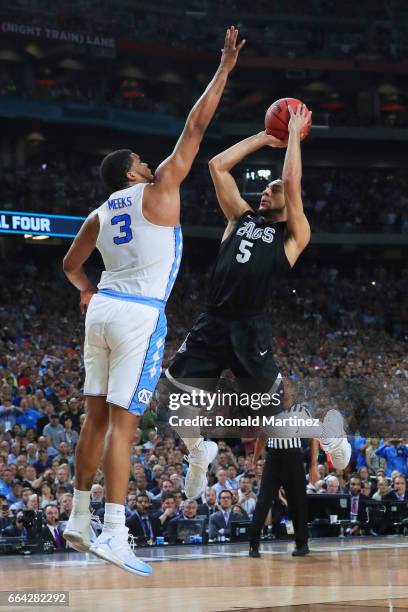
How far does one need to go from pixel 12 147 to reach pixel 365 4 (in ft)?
57.3

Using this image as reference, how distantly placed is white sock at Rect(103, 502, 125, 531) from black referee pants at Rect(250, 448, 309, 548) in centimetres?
422

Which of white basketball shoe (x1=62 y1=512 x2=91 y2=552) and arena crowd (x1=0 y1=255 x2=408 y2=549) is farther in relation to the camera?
arena crowd (x1=0 y1=255 x2=408 y2=549)

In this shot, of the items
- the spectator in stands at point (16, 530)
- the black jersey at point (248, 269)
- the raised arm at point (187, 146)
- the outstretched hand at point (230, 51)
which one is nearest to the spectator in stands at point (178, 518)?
the spectator in stands at point (16, 530)

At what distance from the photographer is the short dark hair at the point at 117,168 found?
6398mm

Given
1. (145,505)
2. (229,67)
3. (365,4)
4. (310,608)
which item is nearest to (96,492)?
(145,505)

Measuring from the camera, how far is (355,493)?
12.7 metres

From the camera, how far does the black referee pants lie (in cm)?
1023

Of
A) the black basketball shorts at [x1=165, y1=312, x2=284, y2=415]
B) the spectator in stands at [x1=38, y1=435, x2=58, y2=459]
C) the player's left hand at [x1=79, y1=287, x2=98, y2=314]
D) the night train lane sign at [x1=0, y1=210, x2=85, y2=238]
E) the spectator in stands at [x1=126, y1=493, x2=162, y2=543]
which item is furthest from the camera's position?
the night train lane sign at [x1=0, y1=210, x2=85, y2=238]

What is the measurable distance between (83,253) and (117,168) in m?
0.58

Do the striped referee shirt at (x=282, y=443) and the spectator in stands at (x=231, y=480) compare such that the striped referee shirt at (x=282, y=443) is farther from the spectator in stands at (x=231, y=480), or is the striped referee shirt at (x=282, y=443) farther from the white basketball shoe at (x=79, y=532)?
the white basketball shoe at (x=79, y=532)

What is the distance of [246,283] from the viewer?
7199 millimetres

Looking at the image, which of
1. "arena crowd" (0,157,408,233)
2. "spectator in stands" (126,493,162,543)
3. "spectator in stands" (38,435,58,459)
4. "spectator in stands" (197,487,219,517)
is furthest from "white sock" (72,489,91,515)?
"arena crowd" (0,157,408,233)

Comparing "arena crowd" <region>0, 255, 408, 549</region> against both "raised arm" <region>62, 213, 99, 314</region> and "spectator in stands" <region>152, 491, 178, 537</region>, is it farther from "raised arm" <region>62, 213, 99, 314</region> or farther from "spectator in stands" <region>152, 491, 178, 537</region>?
"raised arm" <region>62, 213, 99, 314</region>

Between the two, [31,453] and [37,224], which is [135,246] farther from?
[37,224]
